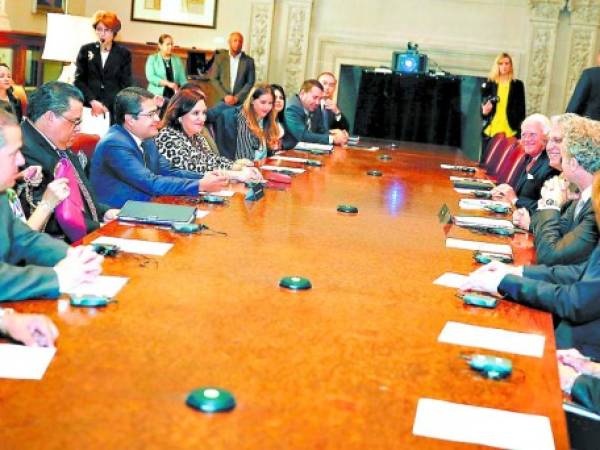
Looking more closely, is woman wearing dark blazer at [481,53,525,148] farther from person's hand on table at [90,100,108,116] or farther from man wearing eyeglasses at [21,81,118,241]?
man wearing eyeglasses at [21,81,118,241]

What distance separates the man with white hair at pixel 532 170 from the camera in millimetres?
5879

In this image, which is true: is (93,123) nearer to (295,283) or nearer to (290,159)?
(290,159)

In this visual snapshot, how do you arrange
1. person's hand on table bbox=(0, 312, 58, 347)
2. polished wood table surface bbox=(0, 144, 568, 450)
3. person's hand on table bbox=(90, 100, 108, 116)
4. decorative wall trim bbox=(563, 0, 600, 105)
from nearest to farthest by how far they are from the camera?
1. polished wood table surface bbox=(0, 144, 568, 450)
2. person's hand on table bbox=(0, 312, 58, 347)
3. person's hand on table bbox=(90, 100, 108, 116)
4. decorative wall trim bbox=(563, 0, 600, 105)

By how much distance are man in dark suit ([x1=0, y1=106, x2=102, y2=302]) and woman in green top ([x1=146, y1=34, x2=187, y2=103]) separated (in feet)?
28.0

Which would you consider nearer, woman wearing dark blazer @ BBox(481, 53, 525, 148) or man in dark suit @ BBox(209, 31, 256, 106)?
woman wearing dark blazer @ BBox(481, 53, 525, 148)

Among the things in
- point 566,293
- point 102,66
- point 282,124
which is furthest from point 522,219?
point 102,66

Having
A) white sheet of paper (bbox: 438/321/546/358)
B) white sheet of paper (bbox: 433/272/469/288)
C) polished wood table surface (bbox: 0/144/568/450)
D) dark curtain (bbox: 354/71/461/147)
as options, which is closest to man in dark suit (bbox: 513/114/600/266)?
polished wood table surface (bbox: 0/144/568/450)

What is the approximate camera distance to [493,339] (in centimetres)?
263

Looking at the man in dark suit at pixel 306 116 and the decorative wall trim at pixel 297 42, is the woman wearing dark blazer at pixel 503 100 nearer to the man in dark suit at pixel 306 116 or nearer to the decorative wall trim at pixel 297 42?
the man in dark suit at pixel 306 116

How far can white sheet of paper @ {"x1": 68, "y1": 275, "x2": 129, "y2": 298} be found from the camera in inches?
108

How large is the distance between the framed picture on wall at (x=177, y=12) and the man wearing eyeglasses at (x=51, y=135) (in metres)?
8.76

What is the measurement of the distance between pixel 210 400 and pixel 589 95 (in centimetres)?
676

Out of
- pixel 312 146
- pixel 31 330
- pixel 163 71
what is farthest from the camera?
pixel 163 71

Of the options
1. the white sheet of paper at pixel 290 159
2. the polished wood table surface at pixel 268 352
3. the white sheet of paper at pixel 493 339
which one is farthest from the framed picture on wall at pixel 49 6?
the white sheet of paper at pixel 493 339
